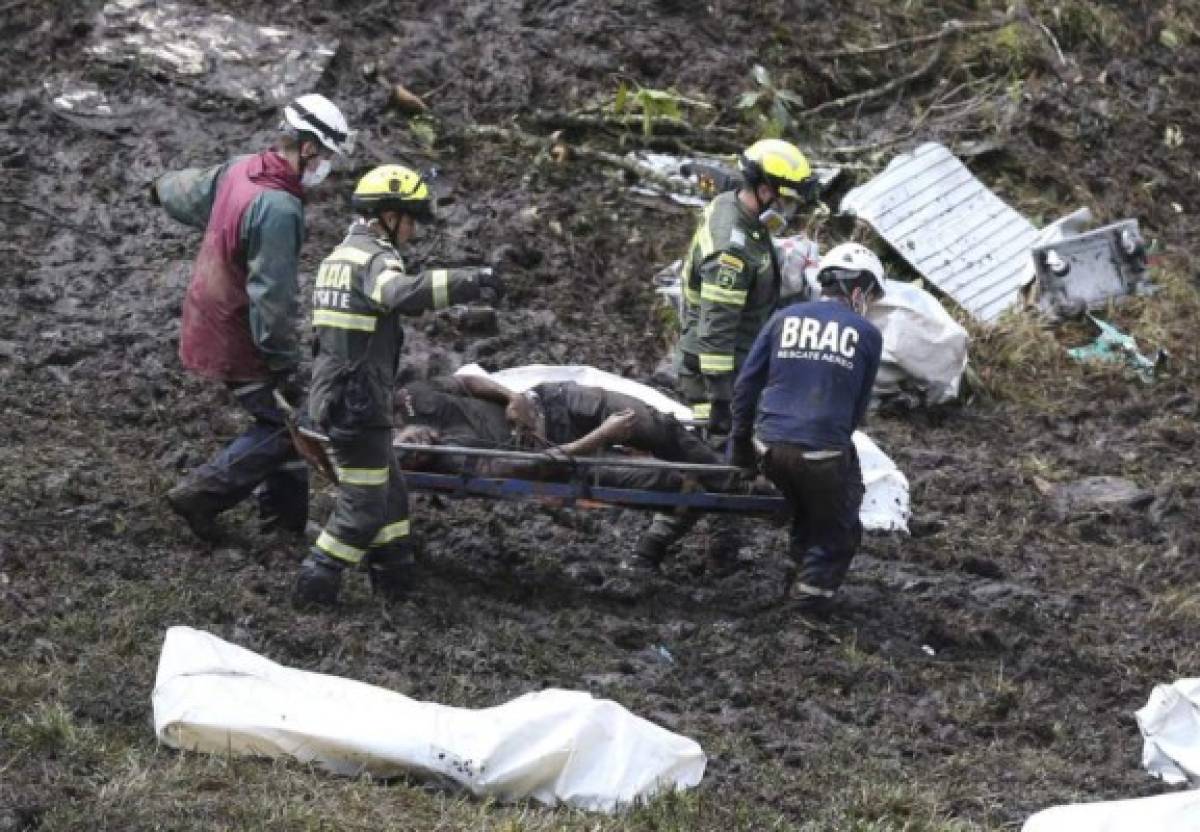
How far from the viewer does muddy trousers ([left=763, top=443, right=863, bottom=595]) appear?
316 inches

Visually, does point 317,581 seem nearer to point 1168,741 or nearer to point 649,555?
point 649,555

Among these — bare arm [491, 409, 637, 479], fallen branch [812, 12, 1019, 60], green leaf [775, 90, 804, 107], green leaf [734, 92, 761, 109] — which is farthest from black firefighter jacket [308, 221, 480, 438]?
fallen branch [812, 12, 1019, 60]

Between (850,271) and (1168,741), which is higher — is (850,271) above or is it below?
above

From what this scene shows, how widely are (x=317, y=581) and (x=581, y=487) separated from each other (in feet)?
3.80

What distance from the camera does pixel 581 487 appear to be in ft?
26.3

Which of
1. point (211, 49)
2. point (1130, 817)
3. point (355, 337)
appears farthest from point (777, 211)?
point (211, 49)

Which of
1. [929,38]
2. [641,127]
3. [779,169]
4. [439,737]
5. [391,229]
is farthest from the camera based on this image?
[929,38]

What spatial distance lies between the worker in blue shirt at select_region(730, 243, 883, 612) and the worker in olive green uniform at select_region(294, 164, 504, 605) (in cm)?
151

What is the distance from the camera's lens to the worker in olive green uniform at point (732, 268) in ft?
28.5

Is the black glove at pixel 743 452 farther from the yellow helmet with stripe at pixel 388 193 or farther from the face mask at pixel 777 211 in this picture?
the yellow helmet with stripe at pixel 388 193

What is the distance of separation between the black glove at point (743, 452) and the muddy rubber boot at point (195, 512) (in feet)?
7.24

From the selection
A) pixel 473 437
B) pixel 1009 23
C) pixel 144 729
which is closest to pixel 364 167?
pixel 473 437

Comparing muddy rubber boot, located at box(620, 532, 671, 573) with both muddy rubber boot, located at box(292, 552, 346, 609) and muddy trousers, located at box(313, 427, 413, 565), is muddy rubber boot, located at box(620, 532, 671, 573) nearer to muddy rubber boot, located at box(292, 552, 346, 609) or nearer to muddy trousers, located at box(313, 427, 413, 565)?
muddy trousers, located at box(313, 427, 413, 565)

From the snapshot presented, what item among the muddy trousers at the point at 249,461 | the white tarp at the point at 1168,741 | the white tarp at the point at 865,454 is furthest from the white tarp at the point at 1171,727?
the muddy trousers at the point at 249,461
